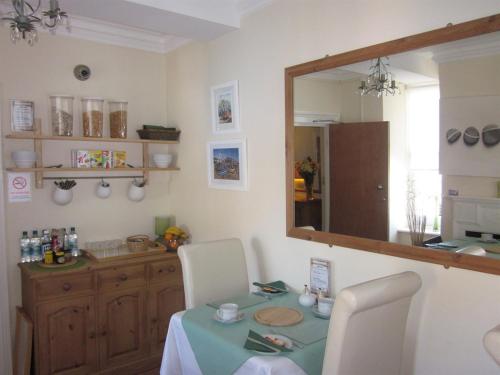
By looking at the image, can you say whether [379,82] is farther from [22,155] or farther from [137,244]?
[22,155]

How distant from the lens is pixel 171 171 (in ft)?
12.1

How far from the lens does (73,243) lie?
3.13 metres

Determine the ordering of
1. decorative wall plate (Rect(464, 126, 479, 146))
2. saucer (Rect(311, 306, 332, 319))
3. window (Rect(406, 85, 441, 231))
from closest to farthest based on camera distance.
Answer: decorative wall plate (Rect(464, 126, 479, 146))
window (Rect(406, 85, 441, 231))
saucer (Rect(311, 306, 332, 319))

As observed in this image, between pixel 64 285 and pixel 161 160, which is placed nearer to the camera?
pixel 64 285

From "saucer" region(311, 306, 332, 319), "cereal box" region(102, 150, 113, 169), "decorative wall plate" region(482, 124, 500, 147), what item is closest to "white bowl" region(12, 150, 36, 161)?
"cereal box" region(102, 150, 113, 169)

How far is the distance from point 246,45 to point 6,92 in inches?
65.7

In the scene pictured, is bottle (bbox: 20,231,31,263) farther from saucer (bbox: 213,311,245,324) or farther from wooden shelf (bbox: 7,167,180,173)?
saucer (bbox: 213,311,245,324)

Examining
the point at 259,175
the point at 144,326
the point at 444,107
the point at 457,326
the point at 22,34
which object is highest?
the point at 22,34

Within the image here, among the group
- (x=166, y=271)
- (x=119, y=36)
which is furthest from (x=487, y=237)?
(x=119, y=36)

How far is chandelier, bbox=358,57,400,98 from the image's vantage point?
6.58ft

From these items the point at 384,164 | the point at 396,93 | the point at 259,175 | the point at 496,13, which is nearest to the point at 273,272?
the point at 259,175

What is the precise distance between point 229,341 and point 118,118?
6.96 feet

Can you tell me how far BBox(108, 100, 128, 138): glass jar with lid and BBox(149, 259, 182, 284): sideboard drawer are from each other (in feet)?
3.37

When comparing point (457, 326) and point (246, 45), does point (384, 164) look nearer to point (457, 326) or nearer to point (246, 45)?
point (457, 326)
